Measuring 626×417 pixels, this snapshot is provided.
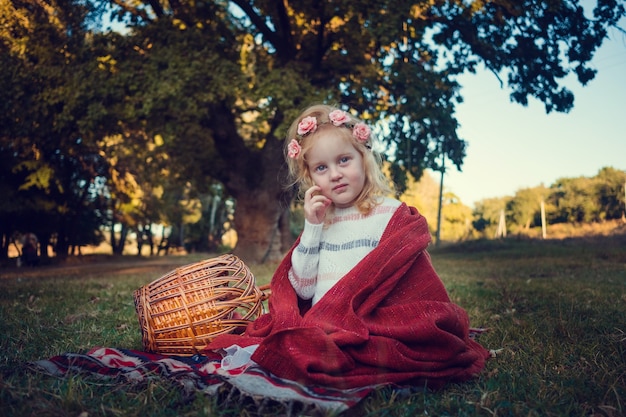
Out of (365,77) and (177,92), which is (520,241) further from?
(177,92)

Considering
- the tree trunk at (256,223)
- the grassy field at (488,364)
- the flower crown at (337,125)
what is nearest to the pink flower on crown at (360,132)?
the flower crown at (337,125)

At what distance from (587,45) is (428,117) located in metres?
3.35

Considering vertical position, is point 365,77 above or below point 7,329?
above

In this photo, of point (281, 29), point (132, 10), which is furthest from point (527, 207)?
point (132, 10)

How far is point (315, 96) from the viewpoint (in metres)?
9.78

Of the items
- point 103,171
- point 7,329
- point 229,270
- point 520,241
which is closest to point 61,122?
point 7,329

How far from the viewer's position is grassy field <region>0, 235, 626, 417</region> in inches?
77.5

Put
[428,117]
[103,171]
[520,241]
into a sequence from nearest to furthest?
[428,117] → [520,241] → [103,171]

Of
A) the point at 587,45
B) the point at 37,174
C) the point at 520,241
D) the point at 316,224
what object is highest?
the point at 587,45

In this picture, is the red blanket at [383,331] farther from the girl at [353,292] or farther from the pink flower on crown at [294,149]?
the pink flower on crown at [294,149]

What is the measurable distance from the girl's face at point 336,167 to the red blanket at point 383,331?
34 centimetres

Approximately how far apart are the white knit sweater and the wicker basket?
48 cm

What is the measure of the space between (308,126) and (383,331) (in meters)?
1.39

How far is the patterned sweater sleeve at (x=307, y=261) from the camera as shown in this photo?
2900 millimetres
